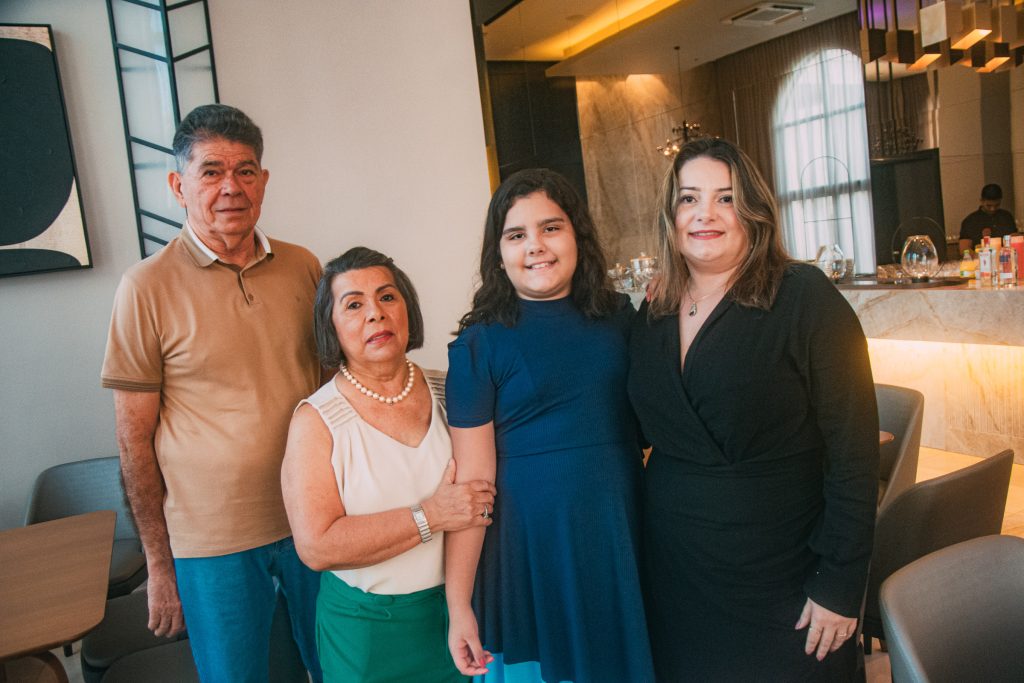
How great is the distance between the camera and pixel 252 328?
1.96m

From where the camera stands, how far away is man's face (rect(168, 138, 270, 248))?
1.92m

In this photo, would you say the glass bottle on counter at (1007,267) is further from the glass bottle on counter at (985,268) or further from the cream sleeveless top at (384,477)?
the cream sleeveless top at (384,477)

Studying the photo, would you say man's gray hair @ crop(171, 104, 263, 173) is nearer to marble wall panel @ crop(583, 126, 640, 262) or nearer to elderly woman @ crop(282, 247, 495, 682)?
elderly woman @ crop(282, 247, 495, 682)

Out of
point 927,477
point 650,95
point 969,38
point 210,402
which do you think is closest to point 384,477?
point 210,402

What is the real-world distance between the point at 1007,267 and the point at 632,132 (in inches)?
160

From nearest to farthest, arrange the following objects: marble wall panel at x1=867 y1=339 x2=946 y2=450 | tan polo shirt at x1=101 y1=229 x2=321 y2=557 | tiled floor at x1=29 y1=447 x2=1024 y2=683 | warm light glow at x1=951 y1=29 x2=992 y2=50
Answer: tan polo shirt at x1=101 y1=229 x2=321 y2=557 → tiled floor at x1=29 y1=447 x2=1024 y2=683 → marble wall panel at x1=867 y1=339 x2=946 y2=450 → warm light glow at x1=951 y1=29 x2=992 y2=50

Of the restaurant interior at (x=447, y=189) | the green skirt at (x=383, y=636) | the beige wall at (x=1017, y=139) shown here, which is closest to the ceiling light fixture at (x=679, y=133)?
the restaurant interior at (x=447, y=189)

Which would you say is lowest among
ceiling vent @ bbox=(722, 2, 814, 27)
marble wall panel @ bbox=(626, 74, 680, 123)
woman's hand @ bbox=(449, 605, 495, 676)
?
woman's hand @ bbox=(449, 605, 495, 676)

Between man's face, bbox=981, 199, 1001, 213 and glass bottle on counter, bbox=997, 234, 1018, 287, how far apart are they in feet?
7.63

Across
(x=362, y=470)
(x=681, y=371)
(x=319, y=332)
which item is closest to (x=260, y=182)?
(x=319, y=332)

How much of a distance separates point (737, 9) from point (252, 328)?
6315 mm

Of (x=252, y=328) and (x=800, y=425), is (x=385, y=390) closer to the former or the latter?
(x=252, y=328)

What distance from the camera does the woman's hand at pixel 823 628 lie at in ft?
4.77

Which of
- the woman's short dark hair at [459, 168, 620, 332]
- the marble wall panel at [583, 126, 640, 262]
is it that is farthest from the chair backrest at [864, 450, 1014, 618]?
the marble wall panel at [583, 126, 640, 262]
